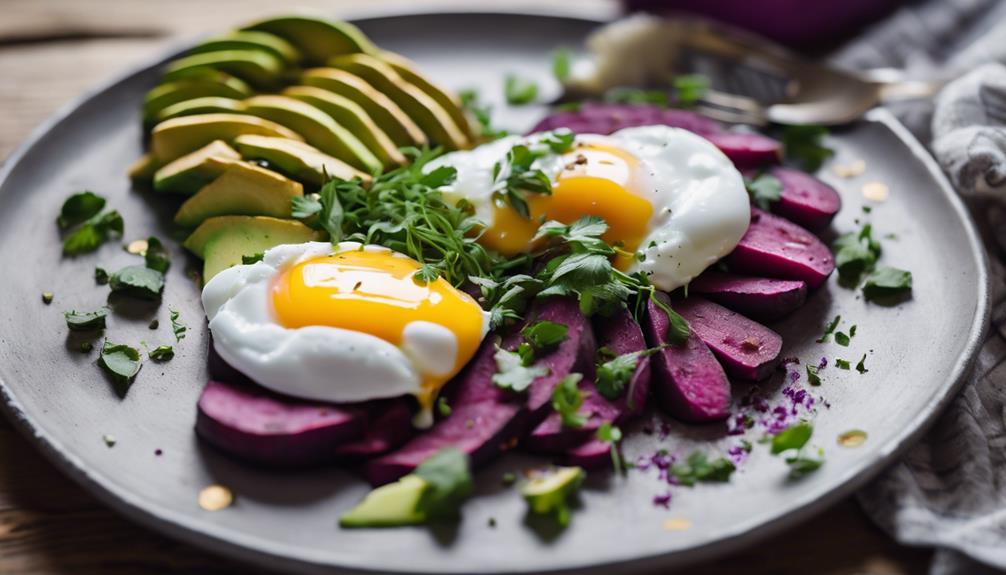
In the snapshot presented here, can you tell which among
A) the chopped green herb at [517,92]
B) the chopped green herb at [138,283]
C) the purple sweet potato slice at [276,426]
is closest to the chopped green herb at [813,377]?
the purple sweet potato slice at [276,426]

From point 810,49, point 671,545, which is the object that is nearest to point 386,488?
point 671,545

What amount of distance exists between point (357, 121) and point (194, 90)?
78cm

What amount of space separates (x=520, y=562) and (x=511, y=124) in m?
2.34

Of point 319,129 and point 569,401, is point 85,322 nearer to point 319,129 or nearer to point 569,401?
point 319,129

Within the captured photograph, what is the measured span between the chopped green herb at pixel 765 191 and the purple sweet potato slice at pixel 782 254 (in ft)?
0.41

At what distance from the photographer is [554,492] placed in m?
2.58

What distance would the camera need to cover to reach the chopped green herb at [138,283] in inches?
130

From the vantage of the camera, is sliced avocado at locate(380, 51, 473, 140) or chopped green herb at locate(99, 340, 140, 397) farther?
sliced avocado at locate(380, 51, 473, 140)

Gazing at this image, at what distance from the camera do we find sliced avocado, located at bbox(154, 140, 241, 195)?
3562mm

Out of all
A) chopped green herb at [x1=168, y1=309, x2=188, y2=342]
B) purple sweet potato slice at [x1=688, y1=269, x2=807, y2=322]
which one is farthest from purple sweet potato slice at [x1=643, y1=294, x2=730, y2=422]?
chopped green herb at [x1=168, y1=309, x2=188, y2=342]

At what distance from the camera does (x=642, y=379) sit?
9.50ft

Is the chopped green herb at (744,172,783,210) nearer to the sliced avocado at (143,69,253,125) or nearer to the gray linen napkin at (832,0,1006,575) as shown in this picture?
the gray linen napkin at (832,0,1006,575)

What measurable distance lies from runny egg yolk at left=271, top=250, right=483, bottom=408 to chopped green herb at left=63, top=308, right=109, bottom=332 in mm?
650

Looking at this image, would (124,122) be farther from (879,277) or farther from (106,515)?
(879,277)
